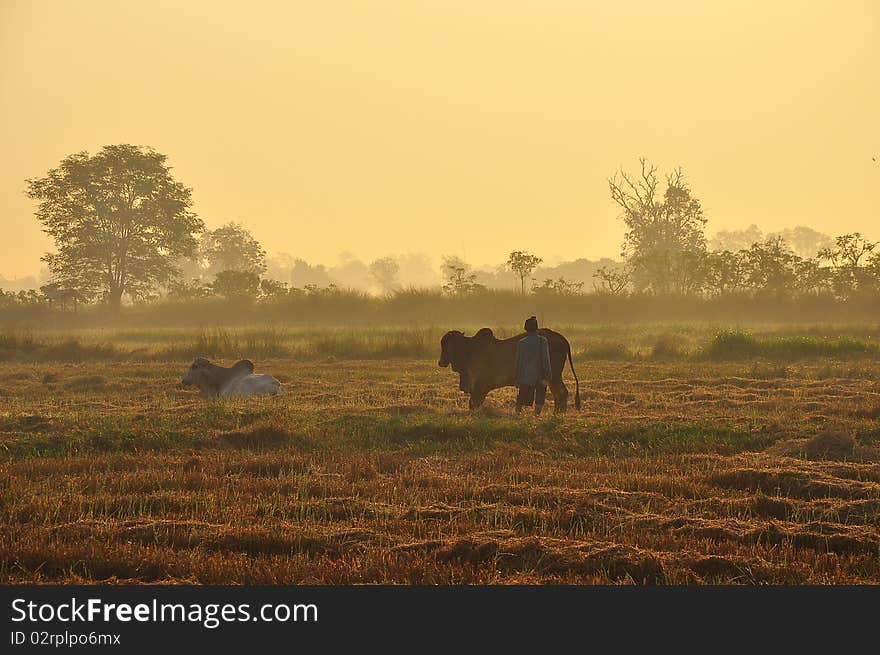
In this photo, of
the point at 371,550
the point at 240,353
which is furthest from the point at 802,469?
the point at 240,353

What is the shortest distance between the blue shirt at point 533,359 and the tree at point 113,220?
4840 centimetres

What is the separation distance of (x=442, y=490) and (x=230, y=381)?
1046 cm

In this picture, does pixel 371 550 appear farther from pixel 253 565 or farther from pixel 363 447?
pixel 363 447

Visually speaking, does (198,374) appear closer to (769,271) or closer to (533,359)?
(533,359)

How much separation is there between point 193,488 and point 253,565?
119 inches

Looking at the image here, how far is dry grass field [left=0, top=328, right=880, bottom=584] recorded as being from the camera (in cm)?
631

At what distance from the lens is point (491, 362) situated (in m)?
14.3

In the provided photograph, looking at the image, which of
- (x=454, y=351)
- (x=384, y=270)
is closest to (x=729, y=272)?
(x=454, y=351)

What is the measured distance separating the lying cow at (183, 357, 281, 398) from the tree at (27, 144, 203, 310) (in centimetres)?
4146

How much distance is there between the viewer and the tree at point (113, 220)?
5750 cm

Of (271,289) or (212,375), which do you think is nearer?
(212,375)

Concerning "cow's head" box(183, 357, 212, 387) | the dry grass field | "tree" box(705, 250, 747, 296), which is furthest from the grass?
"tree" box(705, 250, 747, 296)

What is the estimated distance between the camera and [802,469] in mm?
9414

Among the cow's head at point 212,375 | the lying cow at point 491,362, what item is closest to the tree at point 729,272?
the cow's head at point 212,375
